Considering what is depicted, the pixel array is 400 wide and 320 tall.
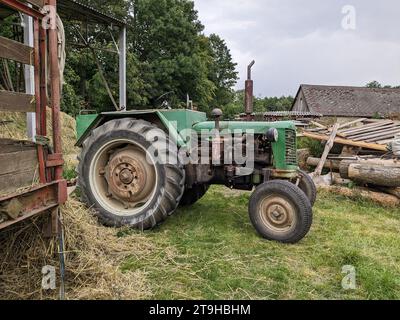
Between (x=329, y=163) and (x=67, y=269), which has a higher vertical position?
(x=329, y=163)

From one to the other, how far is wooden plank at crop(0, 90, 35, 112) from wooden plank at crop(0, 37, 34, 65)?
0.77 ft

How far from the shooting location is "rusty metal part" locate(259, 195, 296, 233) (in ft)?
12.9

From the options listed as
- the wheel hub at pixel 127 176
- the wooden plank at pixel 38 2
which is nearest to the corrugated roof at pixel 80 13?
the wheel hub at pixel 127 176

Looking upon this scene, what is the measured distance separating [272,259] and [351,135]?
255 inches

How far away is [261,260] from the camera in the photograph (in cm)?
Result: 350

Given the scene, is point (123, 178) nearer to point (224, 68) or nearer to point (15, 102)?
point (15, 102)

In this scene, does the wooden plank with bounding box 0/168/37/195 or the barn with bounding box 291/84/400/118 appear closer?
the wooden plank with bounding box 0/168/37/195

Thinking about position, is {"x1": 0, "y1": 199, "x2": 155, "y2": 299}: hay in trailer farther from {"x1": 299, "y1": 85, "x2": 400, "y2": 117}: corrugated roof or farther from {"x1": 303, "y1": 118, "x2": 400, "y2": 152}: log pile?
{"x1": 299, "y1": 85, "x2": 400, "y2": 117}: corrugated roof

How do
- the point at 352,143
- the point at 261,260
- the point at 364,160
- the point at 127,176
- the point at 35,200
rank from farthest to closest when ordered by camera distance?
the point at 352,143, the point at 364,160, the point at 127,176, the point at 261,260, the point at 35,200

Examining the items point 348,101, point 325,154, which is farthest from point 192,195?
point 348,101

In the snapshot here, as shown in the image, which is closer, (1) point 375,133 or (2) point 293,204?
(2) point 293,204

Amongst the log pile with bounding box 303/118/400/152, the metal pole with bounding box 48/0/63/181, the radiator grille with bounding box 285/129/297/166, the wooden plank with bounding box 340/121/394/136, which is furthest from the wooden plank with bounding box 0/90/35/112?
the wooden plank with bounding box 340/121/394/136

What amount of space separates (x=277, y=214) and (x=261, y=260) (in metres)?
0.66
